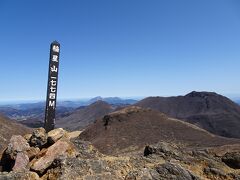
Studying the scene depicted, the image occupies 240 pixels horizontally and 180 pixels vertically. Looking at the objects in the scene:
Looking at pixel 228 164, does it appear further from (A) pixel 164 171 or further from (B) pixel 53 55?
(B) pixel 53 55

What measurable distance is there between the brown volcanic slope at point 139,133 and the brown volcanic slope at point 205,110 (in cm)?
3751

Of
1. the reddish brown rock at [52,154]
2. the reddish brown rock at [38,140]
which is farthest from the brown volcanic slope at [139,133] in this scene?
the reddish brown rock at [52,154]

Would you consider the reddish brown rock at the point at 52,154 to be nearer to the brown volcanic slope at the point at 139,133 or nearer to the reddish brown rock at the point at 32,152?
the reddish brown rock at the point at 32,152

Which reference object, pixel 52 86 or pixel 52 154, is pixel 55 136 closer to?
pixel 52 154

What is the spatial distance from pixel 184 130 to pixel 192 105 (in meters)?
85.9

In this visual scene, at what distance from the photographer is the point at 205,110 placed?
5379 inches

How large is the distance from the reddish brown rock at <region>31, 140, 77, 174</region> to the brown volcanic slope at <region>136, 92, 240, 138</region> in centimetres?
8945

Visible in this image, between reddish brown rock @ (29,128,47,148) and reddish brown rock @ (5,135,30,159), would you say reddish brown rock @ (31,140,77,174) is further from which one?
reddish brown rock @ (29,128,47,148)

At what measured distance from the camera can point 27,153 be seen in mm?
15969

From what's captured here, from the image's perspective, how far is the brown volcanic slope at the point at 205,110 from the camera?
4161 inches

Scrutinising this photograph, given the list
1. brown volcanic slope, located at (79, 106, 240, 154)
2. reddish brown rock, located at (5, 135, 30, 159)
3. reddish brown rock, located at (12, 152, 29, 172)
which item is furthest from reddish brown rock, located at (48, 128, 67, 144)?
brown volcanic slope, located at (79, 106, 240, 154)

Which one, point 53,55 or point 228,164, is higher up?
point 53,55

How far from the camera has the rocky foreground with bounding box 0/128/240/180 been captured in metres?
12.0

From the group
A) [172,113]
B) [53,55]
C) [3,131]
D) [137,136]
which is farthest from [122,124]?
[172,113]
